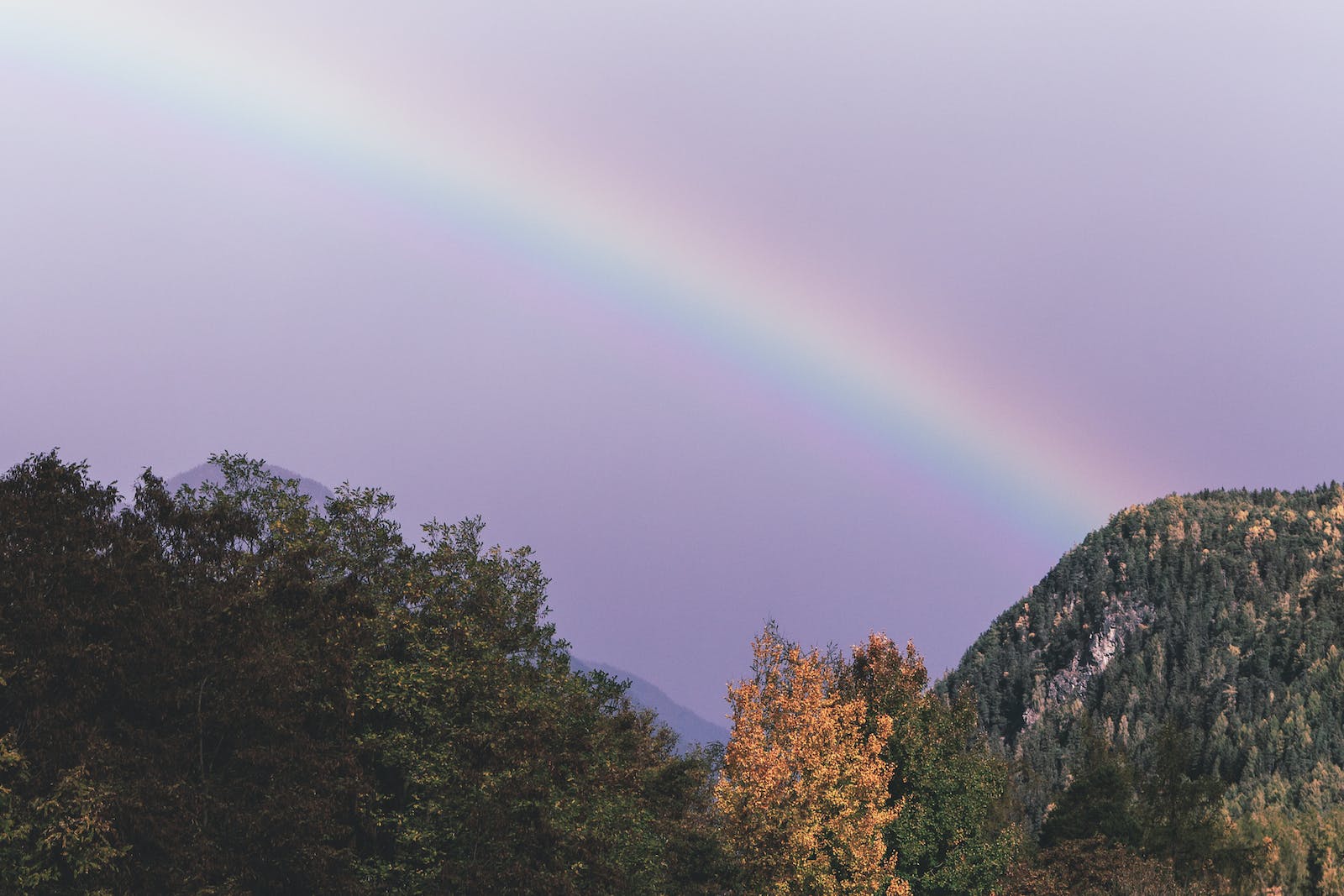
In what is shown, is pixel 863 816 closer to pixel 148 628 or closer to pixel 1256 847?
pixel 148 628

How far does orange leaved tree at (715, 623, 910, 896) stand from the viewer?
54.3 metres

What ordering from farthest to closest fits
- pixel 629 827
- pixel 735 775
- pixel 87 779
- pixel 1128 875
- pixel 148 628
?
pixel 1128 875
pixel 735 775
pixel 629 827
pixel 148 628
pixel 87 779

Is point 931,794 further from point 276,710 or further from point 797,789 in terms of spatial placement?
point 276,710

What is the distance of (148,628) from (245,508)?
644 inches

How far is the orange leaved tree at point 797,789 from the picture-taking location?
5429cm

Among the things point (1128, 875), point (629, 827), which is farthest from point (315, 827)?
point (1128, 875)

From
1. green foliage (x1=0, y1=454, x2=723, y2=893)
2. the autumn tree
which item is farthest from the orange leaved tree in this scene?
the autumn tree

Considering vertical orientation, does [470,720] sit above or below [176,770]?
above

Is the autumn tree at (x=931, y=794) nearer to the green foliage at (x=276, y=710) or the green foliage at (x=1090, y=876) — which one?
the green foliage at (x=1090, y=876)

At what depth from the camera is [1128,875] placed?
78.6 meters

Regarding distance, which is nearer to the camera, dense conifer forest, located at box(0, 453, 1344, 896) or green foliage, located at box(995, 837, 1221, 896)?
dense conifer forest, located at box(0, 453, 1344, 896)

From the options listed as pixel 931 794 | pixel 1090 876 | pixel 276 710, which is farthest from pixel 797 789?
pixel 1090 876

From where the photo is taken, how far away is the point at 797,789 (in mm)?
54625

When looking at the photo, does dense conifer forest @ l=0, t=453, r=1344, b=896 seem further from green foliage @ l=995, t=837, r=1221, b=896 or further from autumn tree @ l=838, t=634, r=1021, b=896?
green foliage @ l=995, t=837, r=1221, b=896
